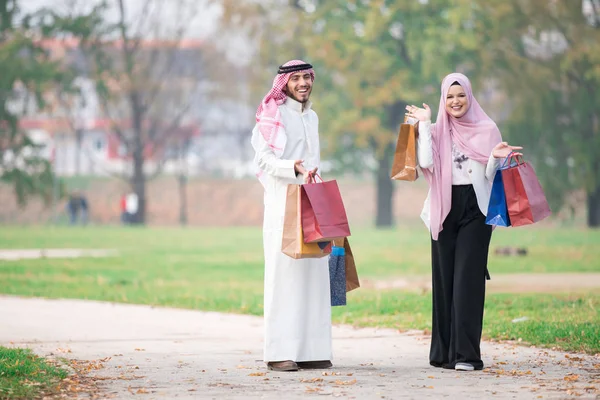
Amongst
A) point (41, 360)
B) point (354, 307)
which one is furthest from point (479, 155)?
point (354, 307)

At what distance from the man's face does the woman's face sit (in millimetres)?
980

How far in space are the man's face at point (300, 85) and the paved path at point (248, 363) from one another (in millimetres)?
1911

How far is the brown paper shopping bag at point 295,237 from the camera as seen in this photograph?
852 centimetres

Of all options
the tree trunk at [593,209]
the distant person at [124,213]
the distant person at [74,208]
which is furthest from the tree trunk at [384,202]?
the distant person at [74,208]

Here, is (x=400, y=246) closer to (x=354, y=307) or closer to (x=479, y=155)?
(x=354, y=307)

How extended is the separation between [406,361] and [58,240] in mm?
28144

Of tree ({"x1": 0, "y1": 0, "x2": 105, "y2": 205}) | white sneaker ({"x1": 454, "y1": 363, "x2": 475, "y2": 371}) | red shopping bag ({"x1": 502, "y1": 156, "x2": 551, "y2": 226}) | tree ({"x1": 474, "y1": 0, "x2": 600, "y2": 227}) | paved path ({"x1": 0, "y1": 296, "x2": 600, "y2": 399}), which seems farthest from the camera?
tree ({"x1": 0, "y1": 0, "x2": 105, "y2": 205})

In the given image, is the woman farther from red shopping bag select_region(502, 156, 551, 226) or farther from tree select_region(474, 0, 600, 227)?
tree select_region(474, 0, 600, 227)

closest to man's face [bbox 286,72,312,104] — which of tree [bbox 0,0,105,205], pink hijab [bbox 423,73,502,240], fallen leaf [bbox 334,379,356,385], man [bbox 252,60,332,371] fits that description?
man [bbox 252,60,332,371]

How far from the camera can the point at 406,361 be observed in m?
9.36

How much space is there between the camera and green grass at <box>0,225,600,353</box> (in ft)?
40.6

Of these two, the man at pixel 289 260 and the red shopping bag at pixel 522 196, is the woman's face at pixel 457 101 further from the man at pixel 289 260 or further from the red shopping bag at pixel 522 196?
the man at pixel 289 260

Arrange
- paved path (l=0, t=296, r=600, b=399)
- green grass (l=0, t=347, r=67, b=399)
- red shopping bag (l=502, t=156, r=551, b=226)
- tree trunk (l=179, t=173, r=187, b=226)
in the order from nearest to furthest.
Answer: green grass (l=0, t=347, r=67, b=399)
paved path (l=0, t=296, r=600, b=399)
red shopping bag (l=502, t=156, r=551, b=226)
tree trunk (l=179, t=173, r=187, b=226)

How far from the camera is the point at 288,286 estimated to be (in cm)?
894
